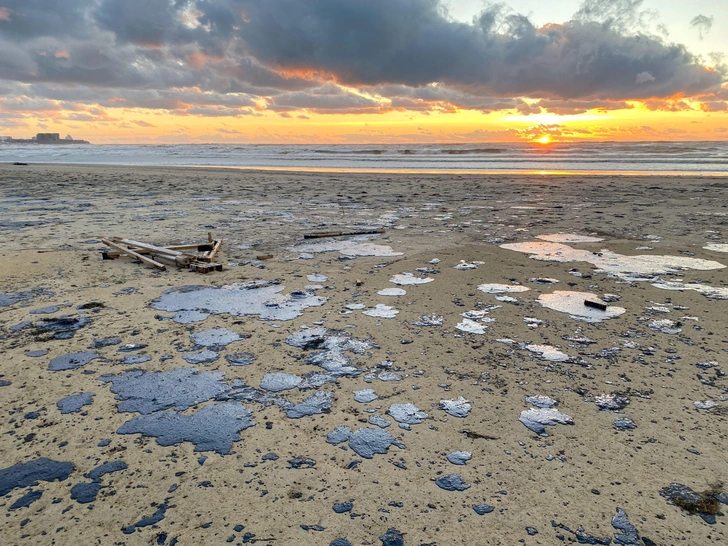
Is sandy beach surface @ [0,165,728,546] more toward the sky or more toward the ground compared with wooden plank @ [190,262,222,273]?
more toward the ground

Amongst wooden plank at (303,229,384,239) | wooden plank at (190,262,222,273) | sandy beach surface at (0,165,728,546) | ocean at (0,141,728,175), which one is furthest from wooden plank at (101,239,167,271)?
ocean at (0,141,728,175)

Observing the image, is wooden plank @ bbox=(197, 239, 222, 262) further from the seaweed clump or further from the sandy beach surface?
the seaweed clump

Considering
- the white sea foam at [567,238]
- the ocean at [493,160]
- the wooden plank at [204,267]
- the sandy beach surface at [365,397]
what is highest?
the ocean at [493,160]

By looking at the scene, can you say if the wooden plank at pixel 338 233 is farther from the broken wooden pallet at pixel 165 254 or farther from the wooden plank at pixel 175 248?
the wooden plank at pixel 175 248

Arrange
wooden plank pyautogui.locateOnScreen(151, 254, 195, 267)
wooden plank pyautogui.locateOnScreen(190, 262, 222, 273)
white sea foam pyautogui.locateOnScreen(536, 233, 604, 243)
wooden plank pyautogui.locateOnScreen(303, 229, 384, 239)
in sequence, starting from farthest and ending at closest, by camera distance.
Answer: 1. wooden plank pyautogui.locateOnScreen(303, 229, 384, 239)
2. white sea foam pyautogui.locateOnScreen(536, 233, 604, 243)
3. wooden plank pyautogui.locateOnScreen(151, 254, 195, 267)
4. wooden plank pyautogui.locateOnScreen(190, 262, 222, 273)

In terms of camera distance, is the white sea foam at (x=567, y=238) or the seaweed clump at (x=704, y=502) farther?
the white sea foam at (x=567, y=238)

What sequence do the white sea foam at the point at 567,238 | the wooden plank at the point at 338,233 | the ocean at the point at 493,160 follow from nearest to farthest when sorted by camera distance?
the white sea foam at the point at 567,238 < the wooden plank at the point at 338,233 < the ocean at the point at 493,160

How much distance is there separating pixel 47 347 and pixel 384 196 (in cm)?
926

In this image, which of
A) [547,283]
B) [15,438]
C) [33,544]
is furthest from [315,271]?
[33,544]

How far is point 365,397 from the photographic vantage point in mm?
2498

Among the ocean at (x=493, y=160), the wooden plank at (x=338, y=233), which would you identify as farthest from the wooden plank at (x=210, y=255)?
the ocean at (x=493, y=160)

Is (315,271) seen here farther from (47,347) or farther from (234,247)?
(47,347)

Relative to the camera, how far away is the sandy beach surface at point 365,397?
5.69 ft

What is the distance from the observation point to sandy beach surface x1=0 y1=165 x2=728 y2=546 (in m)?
1.74
